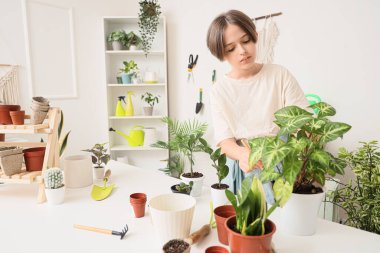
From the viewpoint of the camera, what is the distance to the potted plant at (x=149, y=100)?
3.23 m

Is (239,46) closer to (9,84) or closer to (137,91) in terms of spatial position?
(137,91)

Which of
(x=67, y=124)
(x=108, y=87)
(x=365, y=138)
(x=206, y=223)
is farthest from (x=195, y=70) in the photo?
(x=206, y=223)

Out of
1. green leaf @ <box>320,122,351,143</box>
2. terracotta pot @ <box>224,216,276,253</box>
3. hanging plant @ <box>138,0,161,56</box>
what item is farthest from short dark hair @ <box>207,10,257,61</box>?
hanging plant @ <box>138,0,161,56</box>

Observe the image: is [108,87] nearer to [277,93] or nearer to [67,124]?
[67,124]

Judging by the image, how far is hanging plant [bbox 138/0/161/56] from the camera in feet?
9.58

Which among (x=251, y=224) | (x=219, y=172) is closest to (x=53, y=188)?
(x=219, y=172)

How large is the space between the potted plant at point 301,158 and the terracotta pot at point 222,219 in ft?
0.58

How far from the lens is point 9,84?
288 cm

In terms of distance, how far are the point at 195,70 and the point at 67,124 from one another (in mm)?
1716

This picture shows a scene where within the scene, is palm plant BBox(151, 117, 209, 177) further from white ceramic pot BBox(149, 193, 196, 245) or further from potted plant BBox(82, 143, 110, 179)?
white ceramic pot BBox(149, 193, 196, 245)

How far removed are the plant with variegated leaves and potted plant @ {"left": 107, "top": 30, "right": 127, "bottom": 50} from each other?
108 inches

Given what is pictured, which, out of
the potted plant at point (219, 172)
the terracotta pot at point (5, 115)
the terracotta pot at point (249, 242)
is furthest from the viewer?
the terracotta pot at point (5, 115)

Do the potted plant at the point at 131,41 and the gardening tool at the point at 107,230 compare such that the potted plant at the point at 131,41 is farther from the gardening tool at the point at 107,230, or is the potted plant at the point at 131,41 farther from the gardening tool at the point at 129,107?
the gardening tool at the point at 107,230

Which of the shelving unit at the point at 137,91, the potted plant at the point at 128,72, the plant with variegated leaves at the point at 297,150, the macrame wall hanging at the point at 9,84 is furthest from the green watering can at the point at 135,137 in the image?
the plant with variegated leaves at the point at 297,150
